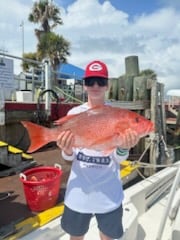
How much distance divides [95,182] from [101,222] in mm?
257

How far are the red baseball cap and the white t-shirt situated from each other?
444mm

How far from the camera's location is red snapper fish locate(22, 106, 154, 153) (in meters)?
1.62

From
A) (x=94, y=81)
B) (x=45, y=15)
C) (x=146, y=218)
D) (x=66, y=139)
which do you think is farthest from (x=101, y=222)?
(x=45, y=15)

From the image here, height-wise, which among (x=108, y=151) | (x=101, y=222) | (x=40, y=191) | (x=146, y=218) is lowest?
(x=146, y=218)

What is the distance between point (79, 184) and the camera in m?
1.75

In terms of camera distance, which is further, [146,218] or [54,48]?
[54,48]

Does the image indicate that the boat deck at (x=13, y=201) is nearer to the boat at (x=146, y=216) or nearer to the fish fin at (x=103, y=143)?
the boat at (x=146, y=216)

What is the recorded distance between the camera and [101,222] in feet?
5.82

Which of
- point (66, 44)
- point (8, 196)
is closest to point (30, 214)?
point (8, 196)

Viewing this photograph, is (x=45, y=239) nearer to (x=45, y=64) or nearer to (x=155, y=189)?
(x=155, y=189)

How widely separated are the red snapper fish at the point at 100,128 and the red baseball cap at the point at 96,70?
217mm

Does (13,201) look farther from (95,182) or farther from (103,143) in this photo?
(103,143)

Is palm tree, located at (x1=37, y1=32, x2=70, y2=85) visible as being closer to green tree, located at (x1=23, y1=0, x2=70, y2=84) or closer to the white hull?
green tree, located at (x1=23, y1=0, x2=70, y2=84)

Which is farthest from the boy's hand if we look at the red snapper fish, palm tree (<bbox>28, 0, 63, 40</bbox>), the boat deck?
palm tree (<bbox>28, 0, 63, 40</bbox>)
